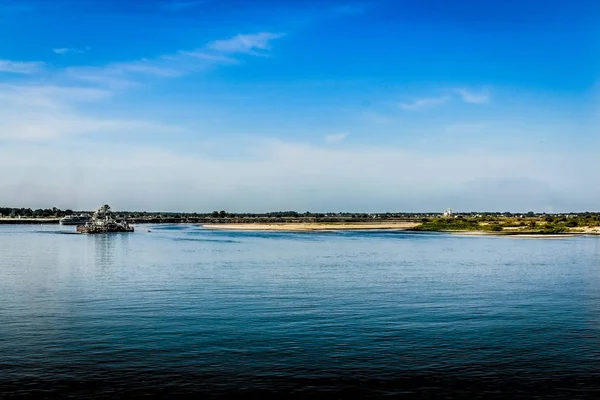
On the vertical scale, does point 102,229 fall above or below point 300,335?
above

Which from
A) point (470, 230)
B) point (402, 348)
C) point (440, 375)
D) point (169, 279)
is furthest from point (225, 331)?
point (470, 230)

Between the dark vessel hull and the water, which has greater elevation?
the dark vessel hull

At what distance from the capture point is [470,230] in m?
189

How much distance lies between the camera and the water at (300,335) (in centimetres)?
2105

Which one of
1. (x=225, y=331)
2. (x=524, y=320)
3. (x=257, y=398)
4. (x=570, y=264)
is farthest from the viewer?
(x=570, y=264)

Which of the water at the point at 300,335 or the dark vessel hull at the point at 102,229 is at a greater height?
the dark vessel hull at the point at 102,229

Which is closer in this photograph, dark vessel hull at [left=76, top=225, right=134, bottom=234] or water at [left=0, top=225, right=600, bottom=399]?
water at [left=0, top=225, right=600, bottom=399]

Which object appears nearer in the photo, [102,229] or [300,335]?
[300,335]

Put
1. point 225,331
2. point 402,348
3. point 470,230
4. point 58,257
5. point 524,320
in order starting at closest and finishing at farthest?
point 402,348 → point 225,331 → point 524,320 → point 58,257 → point 470,230

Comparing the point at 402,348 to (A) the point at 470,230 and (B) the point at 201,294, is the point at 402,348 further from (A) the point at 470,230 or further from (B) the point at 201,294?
(A) the point at 470,230

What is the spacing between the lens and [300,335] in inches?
1122

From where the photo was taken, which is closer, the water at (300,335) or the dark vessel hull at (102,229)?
the water at (300,335)

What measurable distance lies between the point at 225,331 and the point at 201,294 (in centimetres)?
1398

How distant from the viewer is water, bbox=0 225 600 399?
21.0 m
